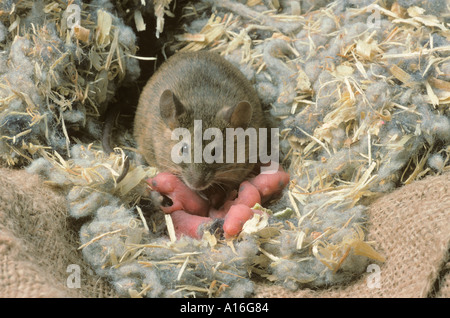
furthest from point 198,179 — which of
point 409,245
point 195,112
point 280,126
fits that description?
point 409,245

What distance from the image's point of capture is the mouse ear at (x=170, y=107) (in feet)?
9.96

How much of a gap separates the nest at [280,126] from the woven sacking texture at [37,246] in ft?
0.27

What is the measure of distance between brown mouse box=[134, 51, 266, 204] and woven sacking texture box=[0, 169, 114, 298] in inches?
32.2

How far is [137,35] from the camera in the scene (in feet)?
13.1

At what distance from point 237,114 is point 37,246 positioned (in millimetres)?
1399

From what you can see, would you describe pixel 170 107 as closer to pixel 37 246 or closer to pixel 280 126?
pixel 280 126

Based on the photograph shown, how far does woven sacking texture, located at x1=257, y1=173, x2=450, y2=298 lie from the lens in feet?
7.06

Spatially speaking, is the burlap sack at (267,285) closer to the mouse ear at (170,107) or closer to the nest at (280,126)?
the nest at (280,126)

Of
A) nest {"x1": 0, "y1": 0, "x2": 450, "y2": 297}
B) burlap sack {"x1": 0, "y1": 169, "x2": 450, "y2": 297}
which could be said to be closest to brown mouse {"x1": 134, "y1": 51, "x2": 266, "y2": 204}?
nest {"x1": 0, "y1": 0, "x2": 450, "y2": 297}

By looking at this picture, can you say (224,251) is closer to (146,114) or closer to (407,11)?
(146,114)

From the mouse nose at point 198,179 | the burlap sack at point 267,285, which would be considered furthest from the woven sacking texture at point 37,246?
the mouse nose at point 198,179

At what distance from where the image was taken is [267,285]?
2.53 meters

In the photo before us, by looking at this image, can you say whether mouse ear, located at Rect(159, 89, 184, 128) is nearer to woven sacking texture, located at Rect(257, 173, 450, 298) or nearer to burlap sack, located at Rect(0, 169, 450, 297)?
burlap sack, located at Rect(0, 169, 450, 297)

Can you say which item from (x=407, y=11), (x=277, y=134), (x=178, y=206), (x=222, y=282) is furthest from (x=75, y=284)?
(x=407, y=11)
